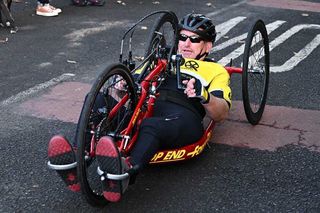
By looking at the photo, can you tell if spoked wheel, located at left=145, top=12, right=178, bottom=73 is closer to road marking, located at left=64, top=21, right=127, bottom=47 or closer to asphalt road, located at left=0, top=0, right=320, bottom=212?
asphalt road, located at left=0, top=0, right=320, bottom=212

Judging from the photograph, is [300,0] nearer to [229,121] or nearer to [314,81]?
[314,81]

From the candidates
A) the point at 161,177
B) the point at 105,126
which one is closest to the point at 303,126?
the point at 161,177

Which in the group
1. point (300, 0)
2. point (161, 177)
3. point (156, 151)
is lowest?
point (300, 0)

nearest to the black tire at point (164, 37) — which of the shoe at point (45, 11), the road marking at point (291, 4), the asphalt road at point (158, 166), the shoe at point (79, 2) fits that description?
the asphalt road at point (158, 166)

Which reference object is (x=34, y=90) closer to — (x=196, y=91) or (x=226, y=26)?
(x=196, y=91)

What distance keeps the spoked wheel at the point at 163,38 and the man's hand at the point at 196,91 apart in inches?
12.3

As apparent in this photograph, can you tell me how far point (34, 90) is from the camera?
544cm

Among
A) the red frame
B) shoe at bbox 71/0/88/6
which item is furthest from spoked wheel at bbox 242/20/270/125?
shoe at bbox 71/0/88/6

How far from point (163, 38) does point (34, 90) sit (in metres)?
1.75

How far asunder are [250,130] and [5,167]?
1.95m

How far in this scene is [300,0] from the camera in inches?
505

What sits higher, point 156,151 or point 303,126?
point 156,151

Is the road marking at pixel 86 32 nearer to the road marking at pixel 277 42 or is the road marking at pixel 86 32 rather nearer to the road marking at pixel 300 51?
the road marking at pixel 277 42

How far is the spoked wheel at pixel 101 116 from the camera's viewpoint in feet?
9.46
